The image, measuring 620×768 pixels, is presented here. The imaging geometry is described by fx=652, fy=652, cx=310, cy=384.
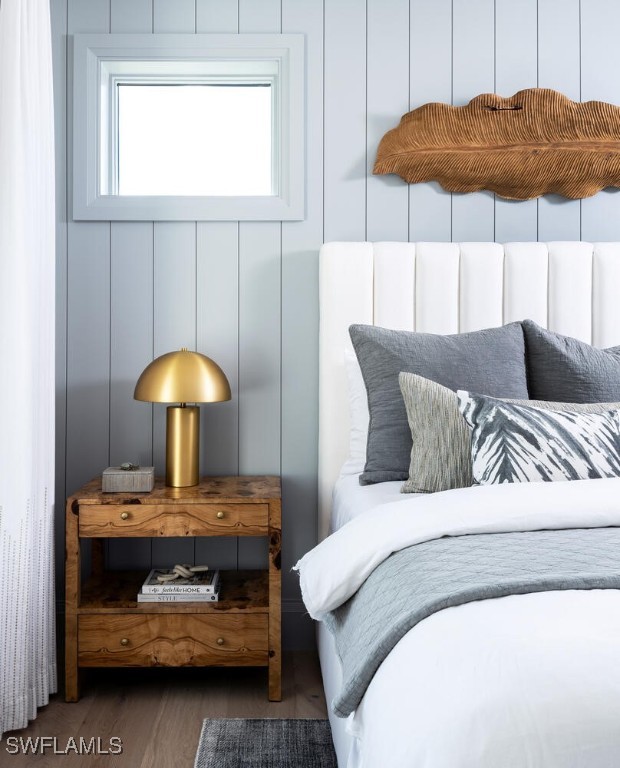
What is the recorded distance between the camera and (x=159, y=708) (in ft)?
6.34

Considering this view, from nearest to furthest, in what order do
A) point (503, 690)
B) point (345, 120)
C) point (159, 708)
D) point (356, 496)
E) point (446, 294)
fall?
1. point (503, 690)
2. point (356, 496)
3. point (159, 708)
4. point (446, 294)
5. point (345, 120)

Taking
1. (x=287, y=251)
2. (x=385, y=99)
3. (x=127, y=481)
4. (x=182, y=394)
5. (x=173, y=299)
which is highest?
(x=385, y=99)

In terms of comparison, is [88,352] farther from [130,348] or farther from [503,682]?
[503,682]

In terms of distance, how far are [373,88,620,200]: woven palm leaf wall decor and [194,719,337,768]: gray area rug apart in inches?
72.4

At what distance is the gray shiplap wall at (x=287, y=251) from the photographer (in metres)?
2.37

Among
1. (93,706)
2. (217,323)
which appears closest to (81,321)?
(217,323)

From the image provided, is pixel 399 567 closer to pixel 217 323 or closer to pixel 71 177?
pixel 217 323

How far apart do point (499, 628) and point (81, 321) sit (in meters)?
1.98

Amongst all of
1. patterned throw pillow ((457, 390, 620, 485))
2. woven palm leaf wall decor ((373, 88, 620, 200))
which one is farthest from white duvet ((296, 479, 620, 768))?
woven palm leaf wall decor ((373, 88, 620, 200))

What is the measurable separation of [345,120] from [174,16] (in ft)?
2.36

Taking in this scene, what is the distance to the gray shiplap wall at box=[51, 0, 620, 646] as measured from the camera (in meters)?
2.37


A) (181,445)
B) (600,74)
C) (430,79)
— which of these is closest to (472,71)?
(430,79)

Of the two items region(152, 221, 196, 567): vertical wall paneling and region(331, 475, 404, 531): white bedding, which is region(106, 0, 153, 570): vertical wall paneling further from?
region(331, 475, 404, 531): white bedding

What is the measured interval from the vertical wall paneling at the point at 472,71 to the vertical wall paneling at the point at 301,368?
A: 1.71 ft
